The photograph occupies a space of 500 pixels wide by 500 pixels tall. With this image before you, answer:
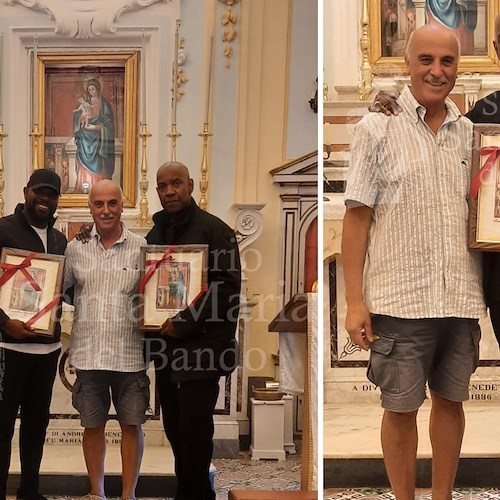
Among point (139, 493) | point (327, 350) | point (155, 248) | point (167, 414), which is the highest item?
point (155, 248)

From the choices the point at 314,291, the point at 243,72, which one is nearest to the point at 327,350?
the point at 314,291

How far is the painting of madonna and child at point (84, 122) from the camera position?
3443 millimetres

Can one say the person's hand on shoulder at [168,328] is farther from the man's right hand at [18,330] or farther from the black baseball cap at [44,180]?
the black baseball cap at [44,180]

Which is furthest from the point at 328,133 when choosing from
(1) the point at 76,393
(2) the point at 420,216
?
A: (1) the point at 76,393

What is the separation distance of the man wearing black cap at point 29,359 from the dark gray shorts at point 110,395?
120 millimetres

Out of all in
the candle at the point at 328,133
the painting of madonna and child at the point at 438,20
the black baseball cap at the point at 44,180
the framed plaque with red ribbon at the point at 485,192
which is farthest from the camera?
the black baseball cap at the point at 44,180

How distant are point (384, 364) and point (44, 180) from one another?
1.35 m

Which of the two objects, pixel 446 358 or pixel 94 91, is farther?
pixel 94 91

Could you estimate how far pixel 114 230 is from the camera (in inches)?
133

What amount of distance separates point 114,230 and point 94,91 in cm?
52

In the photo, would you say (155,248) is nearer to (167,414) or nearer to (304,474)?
(167,414)

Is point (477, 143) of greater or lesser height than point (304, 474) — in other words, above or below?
above

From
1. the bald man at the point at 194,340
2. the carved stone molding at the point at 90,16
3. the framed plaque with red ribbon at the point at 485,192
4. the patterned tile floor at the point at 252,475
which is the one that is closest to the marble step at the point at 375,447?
the patterned tile floor at the point at 252,475

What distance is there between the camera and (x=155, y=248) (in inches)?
133
